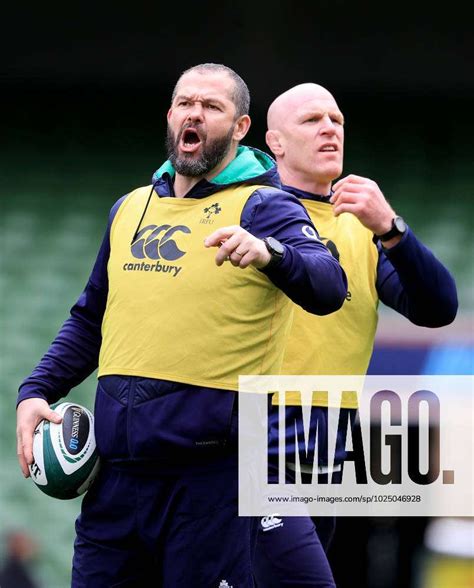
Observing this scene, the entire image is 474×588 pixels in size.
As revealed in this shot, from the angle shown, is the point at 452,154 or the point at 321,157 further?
the point at 452,154

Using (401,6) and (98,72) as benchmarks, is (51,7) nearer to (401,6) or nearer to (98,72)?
(98,72)

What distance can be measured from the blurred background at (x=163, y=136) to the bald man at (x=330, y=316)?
7.76 feet

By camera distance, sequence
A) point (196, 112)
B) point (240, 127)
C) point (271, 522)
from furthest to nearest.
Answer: point (271, 522)
point (240, 127)
point (196, 112)

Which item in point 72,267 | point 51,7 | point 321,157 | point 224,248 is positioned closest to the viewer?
point 224,248

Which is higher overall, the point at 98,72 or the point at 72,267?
the point at 98,72

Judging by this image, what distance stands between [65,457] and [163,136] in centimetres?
446

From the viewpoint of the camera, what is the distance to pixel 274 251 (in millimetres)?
3947

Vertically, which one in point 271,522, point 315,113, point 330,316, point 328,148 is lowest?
point 271,522

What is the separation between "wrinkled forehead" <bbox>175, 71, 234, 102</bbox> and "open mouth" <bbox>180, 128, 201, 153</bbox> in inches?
4.7

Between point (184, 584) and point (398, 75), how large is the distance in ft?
15.8

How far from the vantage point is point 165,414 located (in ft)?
13.7

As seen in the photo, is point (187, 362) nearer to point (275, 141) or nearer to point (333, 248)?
point (333, 248)

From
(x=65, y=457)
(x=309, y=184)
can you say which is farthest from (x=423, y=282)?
(x=65, y=457)

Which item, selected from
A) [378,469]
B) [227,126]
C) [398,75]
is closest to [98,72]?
[398,75]
